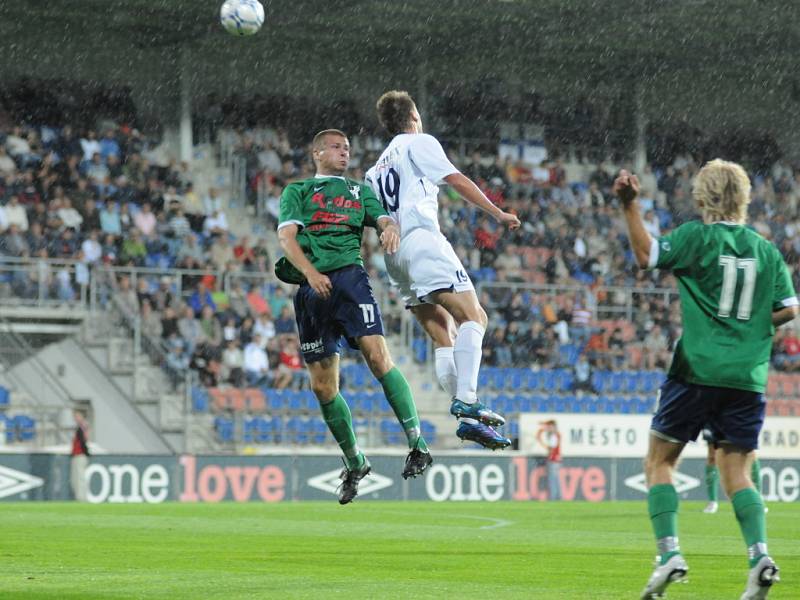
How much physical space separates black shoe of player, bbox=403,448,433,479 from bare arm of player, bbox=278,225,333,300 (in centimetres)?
109

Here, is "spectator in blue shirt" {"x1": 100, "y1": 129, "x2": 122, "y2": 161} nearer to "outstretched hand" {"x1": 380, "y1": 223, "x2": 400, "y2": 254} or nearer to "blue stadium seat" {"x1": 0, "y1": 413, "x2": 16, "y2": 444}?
"blue stadium seat" {"x1": 0, "y1": 413, "x2": 16, "y2": 444}

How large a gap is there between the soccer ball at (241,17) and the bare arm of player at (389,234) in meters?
9.28

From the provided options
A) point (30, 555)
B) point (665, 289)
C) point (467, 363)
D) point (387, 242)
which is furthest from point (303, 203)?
point (665, 289)

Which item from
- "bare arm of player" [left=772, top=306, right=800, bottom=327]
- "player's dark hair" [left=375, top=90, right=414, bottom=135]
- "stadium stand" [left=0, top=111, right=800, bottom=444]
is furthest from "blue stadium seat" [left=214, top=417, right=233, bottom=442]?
"bare arm of player" [left=772, top=306, right=800, bottom=327]

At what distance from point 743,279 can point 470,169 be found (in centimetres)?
2657

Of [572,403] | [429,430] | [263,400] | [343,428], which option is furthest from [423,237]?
[572,403]

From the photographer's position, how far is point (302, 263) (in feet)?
30.0

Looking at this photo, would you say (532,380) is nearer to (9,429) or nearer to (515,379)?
(515,379)

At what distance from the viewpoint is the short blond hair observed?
23.2ft

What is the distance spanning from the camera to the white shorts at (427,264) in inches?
375

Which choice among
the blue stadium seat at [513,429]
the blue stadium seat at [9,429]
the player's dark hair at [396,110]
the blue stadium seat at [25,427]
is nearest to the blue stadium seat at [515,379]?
the blue stadium seat at [513,429]

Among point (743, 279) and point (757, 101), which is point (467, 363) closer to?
point (743, 279)

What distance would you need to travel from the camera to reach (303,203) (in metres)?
9.48

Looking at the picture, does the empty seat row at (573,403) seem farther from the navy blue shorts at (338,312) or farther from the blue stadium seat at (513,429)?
the navy blue shorts at (338,312)
